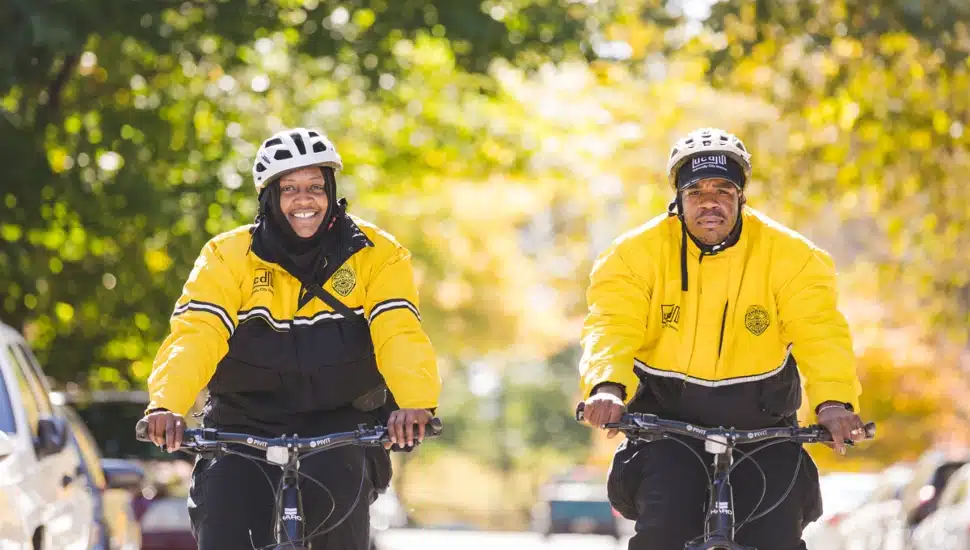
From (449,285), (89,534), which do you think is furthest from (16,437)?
(449,285)

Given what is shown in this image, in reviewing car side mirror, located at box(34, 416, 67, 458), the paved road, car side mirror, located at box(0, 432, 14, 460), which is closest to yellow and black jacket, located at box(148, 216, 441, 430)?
car side mirror, located at box(0, 432, 14, 460)

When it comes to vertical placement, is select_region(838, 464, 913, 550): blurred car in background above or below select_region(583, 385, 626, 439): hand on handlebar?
below

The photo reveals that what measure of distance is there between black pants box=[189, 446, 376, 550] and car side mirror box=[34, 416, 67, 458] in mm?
2018

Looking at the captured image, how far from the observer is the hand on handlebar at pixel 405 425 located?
610cm

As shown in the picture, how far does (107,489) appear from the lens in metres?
10.4

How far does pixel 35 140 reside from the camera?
52.1ft

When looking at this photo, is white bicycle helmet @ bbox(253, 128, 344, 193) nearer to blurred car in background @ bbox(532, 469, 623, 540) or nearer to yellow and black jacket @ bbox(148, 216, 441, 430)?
yellow and black jacket @ bbox(148, 216, 441, 430)

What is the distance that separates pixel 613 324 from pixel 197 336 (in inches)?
53.3

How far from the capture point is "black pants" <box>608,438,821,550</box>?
6211 millimetres

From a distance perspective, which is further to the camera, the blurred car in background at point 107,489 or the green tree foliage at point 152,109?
the green tree foliage at point 152,109

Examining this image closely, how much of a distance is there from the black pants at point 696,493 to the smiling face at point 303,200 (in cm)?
129

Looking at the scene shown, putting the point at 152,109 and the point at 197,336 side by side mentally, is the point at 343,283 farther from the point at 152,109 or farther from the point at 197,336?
the point at 152,109

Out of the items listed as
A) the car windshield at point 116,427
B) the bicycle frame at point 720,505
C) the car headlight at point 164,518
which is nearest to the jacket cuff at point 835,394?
the bicycle frame at point 720,505

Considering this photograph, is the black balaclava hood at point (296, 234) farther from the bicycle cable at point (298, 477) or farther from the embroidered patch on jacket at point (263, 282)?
the bicycle cable at point (298, 477)
